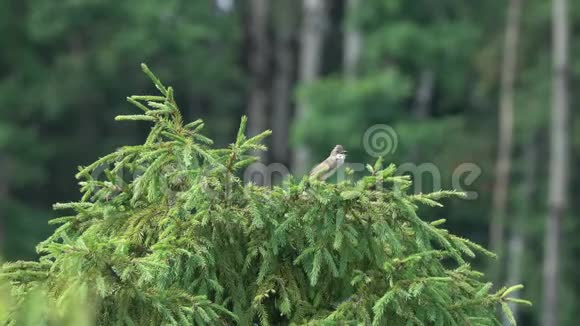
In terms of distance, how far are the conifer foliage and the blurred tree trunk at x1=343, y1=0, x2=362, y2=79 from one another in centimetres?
2307

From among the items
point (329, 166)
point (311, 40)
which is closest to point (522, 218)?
point (311, 40)

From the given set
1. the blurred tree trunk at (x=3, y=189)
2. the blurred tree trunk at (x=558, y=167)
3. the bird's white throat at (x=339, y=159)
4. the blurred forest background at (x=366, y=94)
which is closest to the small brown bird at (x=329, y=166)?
the bird's white throat at (x=339, y=159)

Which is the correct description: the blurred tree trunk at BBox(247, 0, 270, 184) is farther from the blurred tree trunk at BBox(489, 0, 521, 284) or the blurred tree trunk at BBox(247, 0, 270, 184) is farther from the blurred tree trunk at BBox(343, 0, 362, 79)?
the blurred tree trunk at BBox(489, 0, 521, 284)

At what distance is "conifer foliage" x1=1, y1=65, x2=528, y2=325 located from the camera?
611 centimetres

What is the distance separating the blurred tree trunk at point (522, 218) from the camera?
29.1 m

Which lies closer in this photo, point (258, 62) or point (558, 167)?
point (558, 167)

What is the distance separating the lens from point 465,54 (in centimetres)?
3047

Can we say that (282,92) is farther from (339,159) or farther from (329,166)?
(329,166)

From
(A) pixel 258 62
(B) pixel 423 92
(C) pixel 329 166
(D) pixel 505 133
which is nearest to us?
(C) pixel 329 166

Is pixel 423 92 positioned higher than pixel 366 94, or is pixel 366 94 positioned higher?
pixel 423 92

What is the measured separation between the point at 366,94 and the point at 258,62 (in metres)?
5.72

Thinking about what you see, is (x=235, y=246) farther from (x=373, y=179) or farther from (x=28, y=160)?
(x=28, y=160)

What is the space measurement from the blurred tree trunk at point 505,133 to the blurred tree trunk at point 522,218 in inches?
11.5

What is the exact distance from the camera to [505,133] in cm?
2994
